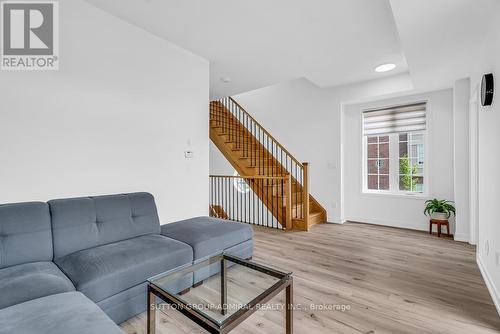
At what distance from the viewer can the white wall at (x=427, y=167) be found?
3.98 meters

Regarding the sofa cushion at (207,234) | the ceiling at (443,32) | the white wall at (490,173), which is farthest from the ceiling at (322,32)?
the sofa cushion at (207,234)

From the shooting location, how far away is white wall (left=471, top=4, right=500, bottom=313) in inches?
77.2

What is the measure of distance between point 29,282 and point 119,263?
464 millimetres

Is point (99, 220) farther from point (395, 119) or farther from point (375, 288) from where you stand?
point (395, 119)

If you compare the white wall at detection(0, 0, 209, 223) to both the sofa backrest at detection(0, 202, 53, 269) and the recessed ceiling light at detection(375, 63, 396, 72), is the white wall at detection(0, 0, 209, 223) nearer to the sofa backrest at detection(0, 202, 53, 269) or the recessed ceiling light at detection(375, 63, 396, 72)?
the sofa backrest at detection(0, 202, 53, 269)

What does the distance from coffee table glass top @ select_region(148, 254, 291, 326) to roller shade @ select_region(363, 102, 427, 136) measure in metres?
3.81

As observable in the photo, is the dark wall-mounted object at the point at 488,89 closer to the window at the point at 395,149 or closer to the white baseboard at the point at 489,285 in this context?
the white baseboard at the point at 489,285

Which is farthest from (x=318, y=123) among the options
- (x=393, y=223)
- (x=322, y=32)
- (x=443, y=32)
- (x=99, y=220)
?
(x=99, y=220)

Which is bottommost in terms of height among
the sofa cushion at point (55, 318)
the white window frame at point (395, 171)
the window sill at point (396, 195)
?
the sofa cushion at point (55, 318)

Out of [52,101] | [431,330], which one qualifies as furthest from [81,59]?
[431,330]

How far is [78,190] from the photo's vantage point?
2258mm

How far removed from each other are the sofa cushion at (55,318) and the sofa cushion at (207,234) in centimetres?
103

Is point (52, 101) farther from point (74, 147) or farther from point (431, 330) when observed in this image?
point (431, 330)

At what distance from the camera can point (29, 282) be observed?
1.40 meters
